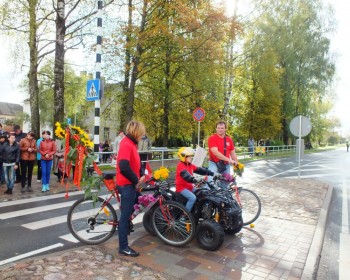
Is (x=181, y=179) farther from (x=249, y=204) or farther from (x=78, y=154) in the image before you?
(x=249, y=204)

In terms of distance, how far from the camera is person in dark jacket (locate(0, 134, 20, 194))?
832cm

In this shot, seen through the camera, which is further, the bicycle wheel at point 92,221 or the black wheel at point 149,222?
the black wheel at point 149,222

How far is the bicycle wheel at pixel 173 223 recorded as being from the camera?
455cm

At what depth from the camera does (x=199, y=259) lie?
166 inches

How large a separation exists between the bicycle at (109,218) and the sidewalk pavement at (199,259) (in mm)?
173

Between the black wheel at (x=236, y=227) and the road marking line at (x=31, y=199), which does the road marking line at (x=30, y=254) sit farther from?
the road marking line at (x=31, y=199)

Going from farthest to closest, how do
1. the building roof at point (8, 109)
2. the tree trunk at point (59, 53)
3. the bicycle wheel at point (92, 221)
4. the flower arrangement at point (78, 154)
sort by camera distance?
the building roof at point (8, 109) → the tree trunk at point (59, 53) → the bicycle wheel at point (92, 221) → the flower arrangement at point (78, 154)

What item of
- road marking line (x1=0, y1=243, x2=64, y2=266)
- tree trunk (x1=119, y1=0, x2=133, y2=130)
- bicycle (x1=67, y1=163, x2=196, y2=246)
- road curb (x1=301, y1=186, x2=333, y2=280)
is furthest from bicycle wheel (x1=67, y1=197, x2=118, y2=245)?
tree trunk (x1=119, y1=0, x2=133, y2=130)

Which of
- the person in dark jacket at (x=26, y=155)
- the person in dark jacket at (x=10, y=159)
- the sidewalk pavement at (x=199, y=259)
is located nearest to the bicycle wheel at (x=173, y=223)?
the sidewalk pavement at (x=199, y=259)

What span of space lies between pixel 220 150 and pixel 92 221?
296cm

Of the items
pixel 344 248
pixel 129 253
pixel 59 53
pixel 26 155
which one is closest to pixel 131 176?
pixel 129 253

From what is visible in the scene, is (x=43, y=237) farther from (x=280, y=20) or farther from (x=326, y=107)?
(x=326, y=107)

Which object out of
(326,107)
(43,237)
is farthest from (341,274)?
(326,107)

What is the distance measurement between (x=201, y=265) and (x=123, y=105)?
14777 mm
